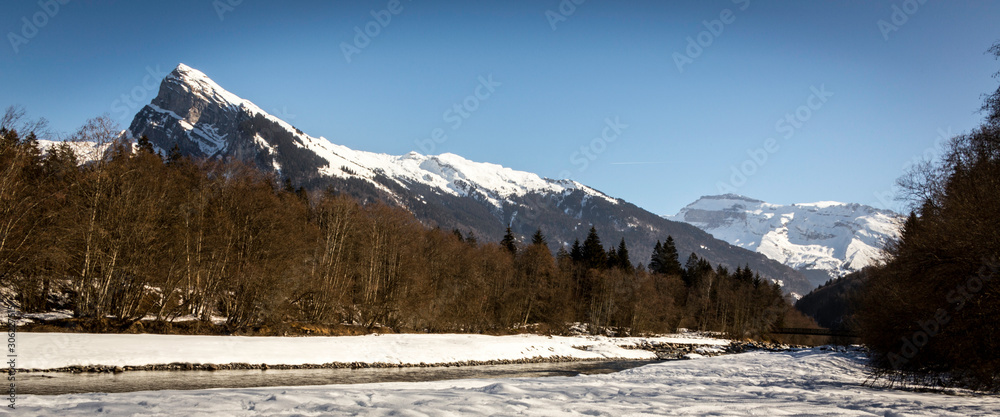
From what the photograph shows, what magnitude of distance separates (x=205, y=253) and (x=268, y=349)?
1046 cm

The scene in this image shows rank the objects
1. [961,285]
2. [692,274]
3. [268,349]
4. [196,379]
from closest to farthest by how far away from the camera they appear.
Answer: [961,285]
[196,379]
[268,349]
[692,274]

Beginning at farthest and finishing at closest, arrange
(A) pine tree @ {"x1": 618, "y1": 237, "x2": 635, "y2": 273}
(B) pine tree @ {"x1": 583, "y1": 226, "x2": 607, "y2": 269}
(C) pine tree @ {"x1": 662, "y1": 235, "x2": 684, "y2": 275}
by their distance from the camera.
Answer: (C) pine tree @ {"x1": 662, "y1": 235, "x2": 684, "y2": 275} < (A) pine tree @ {"x1": 618, "y1": 237, "x2": 635, "y2": 273} < (B) pine tree @ {"x1": 583, "y1": 226, "x2": 607, "y2": 269}

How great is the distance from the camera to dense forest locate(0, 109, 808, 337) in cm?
2616

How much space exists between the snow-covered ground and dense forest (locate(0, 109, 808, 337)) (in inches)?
189

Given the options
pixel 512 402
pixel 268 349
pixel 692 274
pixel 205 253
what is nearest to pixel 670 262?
pixel 692 274

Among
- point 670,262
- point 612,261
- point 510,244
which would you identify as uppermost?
point 510,244

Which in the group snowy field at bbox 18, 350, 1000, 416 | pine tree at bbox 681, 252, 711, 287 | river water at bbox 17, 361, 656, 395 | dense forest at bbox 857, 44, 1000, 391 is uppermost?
pine tree at bbox 681, 252, 711, 287

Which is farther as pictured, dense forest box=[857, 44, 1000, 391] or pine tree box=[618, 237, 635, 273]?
pine tree box=[618, 237, 635, 273]

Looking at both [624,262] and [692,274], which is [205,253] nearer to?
[624,262]

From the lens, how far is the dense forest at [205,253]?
26156mm

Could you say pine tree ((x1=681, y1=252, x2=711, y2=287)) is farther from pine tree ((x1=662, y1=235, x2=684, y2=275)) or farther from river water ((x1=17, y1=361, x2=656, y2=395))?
river water ((x1=17, y1=361, x2=656, y2=395))

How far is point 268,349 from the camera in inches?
1085

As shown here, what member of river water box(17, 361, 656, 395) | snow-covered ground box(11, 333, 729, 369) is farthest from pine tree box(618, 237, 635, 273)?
river water box(17, 361, 656, 395)

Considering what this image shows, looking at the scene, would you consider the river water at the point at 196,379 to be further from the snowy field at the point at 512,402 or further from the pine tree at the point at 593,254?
the pine tree at the point at 593,254
